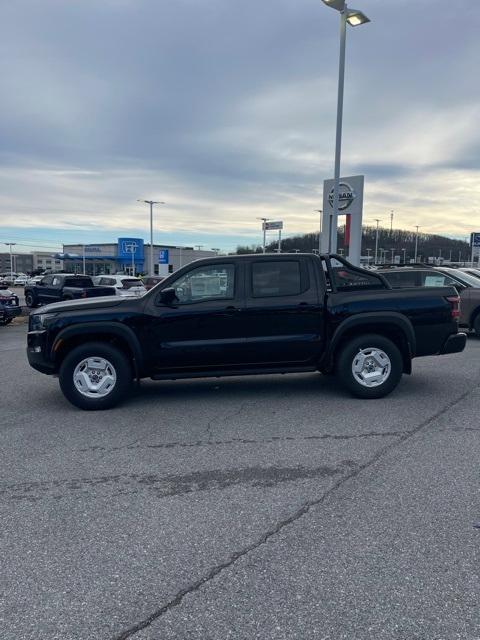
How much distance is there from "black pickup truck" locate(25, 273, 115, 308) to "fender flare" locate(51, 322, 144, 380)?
15.3 metres

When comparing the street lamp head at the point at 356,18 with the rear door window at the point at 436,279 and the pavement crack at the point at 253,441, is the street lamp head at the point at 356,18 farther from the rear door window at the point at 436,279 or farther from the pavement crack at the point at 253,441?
the pavement crack at the point at 253,441

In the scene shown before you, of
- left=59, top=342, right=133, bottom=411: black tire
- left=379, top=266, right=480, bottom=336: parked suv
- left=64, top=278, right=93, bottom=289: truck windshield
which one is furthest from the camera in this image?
left=64, top=278, right=93, bottom=289: truck windshield

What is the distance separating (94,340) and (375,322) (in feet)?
11.7

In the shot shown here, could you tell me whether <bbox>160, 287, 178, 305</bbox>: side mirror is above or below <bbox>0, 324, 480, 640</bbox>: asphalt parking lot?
above

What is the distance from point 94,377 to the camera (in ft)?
20.6

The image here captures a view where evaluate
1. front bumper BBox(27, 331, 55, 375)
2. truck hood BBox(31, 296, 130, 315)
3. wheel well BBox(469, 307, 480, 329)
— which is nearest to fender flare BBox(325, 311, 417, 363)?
truck hood BBox(31, 296, 130, 315)

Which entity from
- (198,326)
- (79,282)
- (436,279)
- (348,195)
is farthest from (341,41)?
(79,282)

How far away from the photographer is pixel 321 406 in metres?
6.31

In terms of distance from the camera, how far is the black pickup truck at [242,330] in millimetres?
6273

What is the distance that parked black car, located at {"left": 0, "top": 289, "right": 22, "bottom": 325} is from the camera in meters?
16.0

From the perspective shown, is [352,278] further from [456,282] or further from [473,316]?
[456,282]

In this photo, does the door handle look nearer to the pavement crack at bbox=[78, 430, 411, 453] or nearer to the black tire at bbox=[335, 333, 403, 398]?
the black tire at bbox=[335, 333, 403, 398]

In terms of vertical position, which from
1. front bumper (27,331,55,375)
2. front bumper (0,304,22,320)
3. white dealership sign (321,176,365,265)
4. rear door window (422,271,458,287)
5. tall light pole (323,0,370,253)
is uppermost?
tall light pole (323,0,370,253)

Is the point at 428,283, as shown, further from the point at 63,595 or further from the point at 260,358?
the point at 63,595
